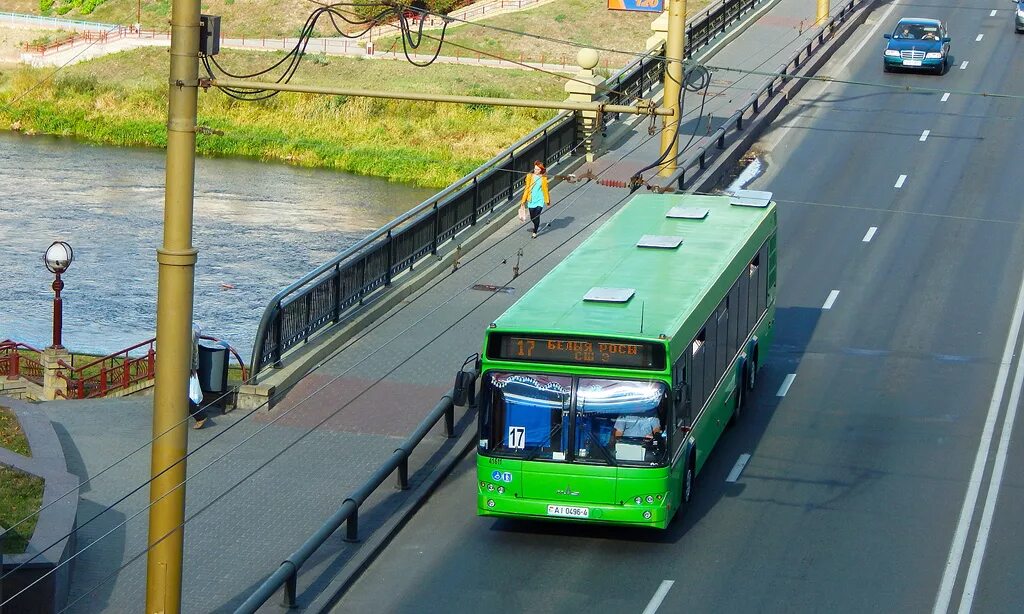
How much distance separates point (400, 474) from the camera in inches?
752

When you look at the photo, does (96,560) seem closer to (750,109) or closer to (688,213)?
(688,213)

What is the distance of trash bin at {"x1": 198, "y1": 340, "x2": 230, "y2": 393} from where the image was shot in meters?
22.3

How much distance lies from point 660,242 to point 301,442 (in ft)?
18.9

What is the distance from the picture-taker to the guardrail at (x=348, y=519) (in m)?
14.7

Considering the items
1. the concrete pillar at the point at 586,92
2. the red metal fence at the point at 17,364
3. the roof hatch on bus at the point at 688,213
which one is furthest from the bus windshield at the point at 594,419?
the concrete pillar at the point at 586,92

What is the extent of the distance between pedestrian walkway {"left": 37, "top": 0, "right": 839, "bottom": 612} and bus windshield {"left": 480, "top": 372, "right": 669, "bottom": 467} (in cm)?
230

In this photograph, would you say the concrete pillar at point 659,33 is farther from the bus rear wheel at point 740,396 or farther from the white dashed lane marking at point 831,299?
the bus rear wheel at point 740,396

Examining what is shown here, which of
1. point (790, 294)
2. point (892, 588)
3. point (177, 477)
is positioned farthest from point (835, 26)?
point (177, 477)

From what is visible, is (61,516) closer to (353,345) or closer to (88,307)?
(353,345)

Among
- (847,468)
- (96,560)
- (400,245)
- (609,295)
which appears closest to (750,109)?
(400,245)

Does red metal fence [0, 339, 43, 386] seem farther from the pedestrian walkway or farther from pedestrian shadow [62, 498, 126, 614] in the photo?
pedestrian shadow [62, 498, 126, 614]

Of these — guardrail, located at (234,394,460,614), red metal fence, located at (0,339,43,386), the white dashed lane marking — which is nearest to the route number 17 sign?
the white dashed lane marking

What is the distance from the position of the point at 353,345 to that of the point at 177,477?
12301 millimetres

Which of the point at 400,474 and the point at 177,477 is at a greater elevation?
the point at 177,477
